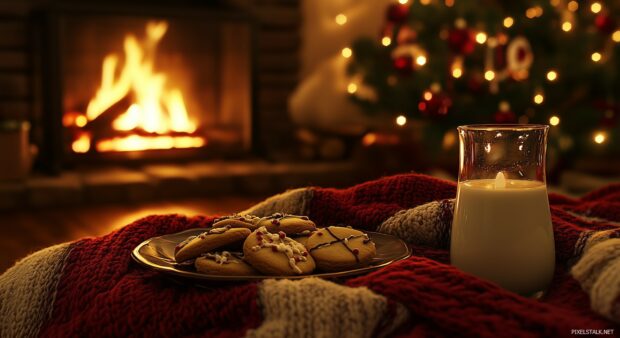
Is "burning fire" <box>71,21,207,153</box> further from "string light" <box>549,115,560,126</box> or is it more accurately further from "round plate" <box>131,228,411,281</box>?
"round plate" <box>131,228,411,281</box>

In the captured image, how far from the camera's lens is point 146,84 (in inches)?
116

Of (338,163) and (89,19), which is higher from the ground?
(89,19)

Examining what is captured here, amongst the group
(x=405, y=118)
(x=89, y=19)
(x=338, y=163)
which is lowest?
(x=338, y=163)

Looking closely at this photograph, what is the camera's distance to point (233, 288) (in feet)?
2.22

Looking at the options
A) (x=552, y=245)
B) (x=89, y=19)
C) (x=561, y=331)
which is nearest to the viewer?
(x=561, y=331)

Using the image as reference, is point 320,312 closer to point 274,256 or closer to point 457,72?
point 274,256

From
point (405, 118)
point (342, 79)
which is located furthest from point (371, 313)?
point (342, 79)

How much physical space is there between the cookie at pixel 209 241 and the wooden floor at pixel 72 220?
50.3 inches

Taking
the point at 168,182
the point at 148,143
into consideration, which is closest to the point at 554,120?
the point at 168,182

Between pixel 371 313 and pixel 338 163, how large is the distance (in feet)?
8.41

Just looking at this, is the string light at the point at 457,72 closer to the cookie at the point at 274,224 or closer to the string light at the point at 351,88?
the string light at the point at 351,88

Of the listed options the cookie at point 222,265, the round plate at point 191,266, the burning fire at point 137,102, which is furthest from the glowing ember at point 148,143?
the cookie at point 222,265

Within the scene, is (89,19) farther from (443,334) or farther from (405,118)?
(443,334)

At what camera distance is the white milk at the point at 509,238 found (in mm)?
710
